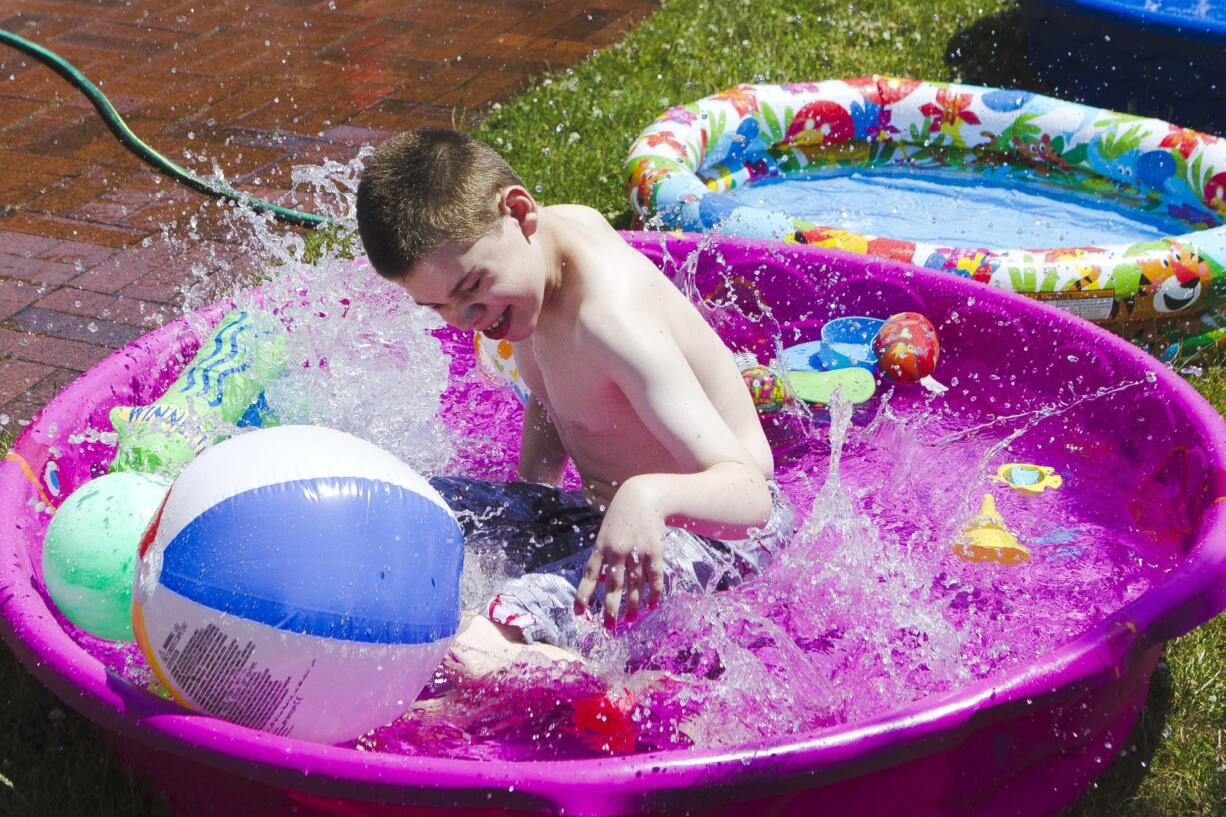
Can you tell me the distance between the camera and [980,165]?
224 inches

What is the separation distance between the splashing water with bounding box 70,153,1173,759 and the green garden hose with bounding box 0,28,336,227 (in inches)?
16.1

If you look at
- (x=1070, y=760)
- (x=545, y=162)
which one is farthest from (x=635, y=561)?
(x=545, y=162)

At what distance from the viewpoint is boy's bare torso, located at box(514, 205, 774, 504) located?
2691 millimetres

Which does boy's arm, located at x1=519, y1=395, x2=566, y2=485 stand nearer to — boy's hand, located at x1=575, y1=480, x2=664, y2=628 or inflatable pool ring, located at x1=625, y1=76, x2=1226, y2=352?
boy's hand, located at x1=575, y1=480, x2=664, y2=628

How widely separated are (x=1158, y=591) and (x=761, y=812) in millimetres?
851

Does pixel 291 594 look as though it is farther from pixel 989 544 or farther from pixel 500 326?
pixel 989 544

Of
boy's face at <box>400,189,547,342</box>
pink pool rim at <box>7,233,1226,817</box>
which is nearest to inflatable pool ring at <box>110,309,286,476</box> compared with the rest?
pink pool rim at <box>7,233,1226,817</box>

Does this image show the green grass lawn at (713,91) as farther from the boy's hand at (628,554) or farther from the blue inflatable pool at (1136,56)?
the boy's hand at (628,554)

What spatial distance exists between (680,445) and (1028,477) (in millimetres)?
1406

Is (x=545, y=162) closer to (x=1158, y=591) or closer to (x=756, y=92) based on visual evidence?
(x=756, y=92)

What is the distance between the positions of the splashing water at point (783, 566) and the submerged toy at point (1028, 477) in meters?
0.04

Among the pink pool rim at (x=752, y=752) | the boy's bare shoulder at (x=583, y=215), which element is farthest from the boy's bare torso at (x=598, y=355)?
the pink pool rim at (x=752, y=752)

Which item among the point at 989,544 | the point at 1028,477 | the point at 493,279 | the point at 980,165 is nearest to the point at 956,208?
the point at 980,165

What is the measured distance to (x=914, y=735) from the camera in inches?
86.0
